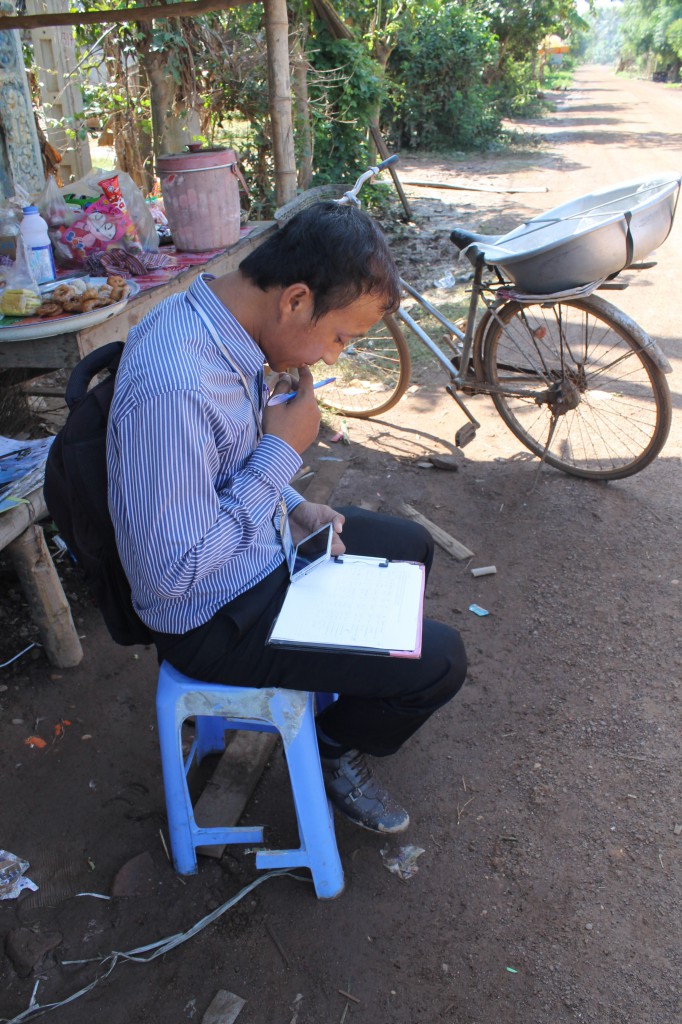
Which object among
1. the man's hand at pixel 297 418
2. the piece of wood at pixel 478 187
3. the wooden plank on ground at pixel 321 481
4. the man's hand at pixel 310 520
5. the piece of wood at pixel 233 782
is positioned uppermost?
the man's hand at pixel 297 418

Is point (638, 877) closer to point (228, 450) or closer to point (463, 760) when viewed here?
point (463, 760)

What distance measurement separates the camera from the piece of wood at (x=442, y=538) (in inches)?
127

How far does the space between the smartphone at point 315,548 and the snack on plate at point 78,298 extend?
4.47 feet

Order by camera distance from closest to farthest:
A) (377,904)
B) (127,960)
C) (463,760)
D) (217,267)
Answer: (127,960) < (377,904) < (463,760) < (217,267)

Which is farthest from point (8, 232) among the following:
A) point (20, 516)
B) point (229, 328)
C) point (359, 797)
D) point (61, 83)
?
point (61, 83)

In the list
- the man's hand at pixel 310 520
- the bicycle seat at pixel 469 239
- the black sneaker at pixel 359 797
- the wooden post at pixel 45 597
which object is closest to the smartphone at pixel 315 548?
the man's hand at pixel 310 520

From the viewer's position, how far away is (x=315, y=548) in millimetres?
1899

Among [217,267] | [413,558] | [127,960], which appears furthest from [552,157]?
[127,960]

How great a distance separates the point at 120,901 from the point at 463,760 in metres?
1.06

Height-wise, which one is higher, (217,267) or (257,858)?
(217,267)

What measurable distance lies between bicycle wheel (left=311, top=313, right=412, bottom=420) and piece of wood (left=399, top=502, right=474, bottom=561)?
1.02 meters

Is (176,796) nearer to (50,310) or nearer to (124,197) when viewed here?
(50,310)

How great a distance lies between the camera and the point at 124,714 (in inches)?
96.7

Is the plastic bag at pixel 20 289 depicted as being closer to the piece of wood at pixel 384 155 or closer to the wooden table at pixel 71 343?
the wooden table at pixel 71 343
